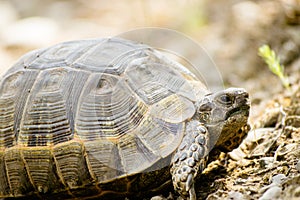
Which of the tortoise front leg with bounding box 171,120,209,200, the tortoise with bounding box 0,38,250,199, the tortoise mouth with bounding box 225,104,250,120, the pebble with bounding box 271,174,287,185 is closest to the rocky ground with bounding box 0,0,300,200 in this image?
the pebble with bounding box 271,174,287,185

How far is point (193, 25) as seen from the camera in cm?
938

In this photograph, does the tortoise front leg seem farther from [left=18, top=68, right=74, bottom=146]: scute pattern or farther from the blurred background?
the blurred background

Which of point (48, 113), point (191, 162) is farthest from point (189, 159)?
point (48, 113)

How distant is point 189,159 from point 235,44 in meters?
4.85

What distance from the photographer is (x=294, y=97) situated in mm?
5051

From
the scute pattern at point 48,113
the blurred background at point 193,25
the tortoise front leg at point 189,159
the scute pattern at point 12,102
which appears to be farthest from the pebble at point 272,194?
the blurred background at point 193,25

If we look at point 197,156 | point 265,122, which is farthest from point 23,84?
point 265,122

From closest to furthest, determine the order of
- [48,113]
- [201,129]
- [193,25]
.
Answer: [201,129], [48,113], [193,25]

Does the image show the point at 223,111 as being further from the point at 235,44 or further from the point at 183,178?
the point at 235,44

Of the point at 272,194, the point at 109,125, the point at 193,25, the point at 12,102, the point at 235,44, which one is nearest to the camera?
the point at 272,194

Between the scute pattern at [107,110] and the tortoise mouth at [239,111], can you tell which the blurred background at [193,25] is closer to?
the tortoise mouth at [239,111]

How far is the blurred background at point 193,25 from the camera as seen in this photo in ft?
22.4

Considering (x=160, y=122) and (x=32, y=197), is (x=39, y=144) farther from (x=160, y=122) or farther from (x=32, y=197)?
(x=160, y=122)

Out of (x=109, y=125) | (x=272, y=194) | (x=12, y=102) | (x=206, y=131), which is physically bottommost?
(x=272, y=194)
